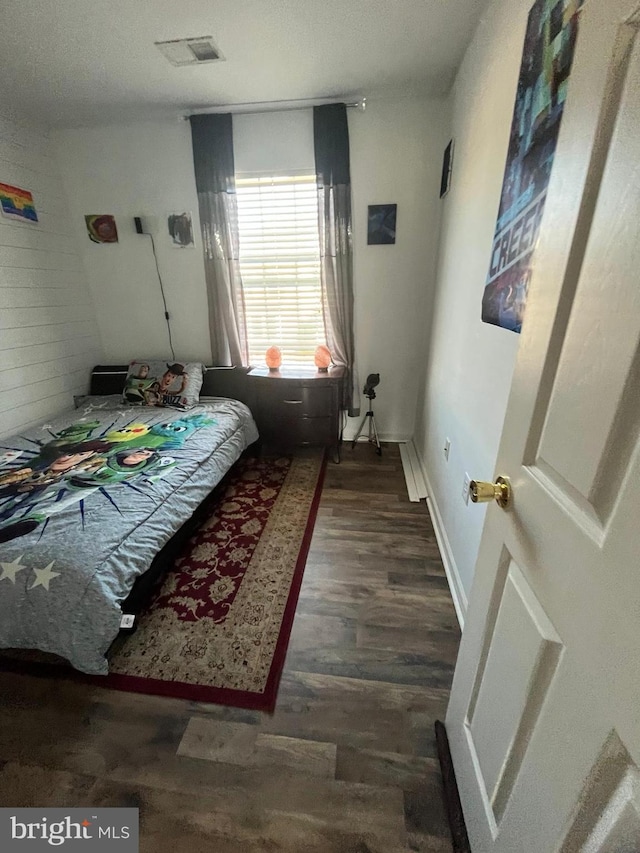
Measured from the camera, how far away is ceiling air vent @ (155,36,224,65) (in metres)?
1.84

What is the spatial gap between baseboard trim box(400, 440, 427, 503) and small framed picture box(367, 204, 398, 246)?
66.3 inches

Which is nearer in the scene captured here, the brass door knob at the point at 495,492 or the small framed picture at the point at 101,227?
the brass door knob at the point at 495,492

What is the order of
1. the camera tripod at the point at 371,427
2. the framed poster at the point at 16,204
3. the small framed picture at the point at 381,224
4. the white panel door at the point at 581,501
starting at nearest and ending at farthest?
1. the white panel door at the point at 581,501
2. the framed poster at the point at 16,204
3. the small framed picture at the point at 381,224
4. the camera tripod at the point at 371,427

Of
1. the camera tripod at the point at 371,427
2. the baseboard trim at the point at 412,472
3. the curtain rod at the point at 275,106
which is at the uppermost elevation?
the curtain rod at the point at 275,106

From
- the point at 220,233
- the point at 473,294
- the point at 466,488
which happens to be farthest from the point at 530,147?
the point at 220,233

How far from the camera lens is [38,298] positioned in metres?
2.69

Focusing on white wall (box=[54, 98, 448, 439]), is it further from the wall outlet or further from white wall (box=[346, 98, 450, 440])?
the wall outlet

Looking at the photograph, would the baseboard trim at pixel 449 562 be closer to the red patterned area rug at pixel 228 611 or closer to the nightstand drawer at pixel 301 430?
the red patterned area rug at pixel 228 611

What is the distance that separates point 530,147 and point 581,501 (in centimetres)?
114

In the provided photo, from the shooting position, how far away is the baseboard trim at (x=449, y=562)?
1.55m

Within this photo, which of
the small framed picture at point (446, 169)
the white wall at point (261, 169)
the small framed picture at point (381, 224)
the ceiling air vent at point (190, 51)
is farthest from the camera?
the small framed picture at point (381, 224)

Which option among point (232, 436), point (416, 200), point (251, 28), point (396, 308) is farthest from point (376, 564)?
point (251, 28)

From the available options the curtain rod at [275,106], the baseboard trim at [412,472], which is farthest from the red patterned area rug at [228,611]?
the curtain rod at [275,106]

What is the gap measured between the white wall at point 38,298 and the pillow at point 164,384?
1.75 ft
